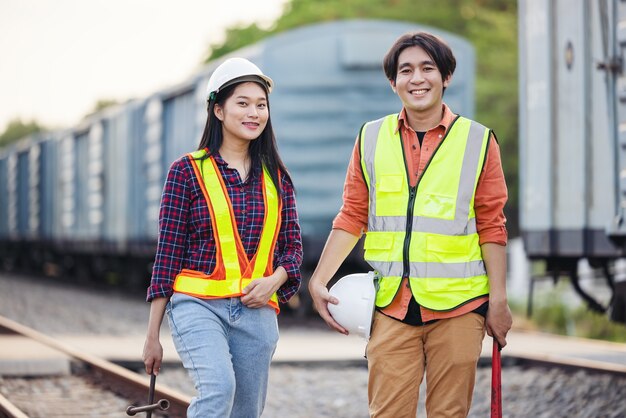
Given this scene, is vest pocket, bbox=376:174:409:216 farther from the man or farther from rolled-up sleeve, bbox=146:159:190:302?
rolled-up sleeve, bbox=146:159:190:302

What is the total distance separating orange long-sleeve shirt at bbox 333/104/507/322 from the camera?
12.1 ft

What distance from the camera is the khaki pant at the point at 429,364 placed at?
365 centimetres

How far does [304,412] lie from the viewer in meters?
7.73

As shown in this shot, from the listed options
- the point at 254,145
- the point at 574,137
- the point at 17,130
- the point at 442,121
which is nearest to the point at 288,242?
the point at 254,145

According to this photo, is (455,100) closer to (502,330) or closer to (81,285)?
(502,330)

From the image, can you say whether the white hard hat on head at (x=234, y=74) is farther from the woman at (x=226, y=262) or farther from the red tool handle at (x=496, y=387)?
the red tool handle at (x=496, y=387)

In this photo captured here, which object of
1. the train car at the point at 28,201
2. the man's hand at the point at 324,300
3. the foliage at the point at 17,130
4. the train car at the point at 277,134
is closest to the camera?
the man's hand at the point at 324,300

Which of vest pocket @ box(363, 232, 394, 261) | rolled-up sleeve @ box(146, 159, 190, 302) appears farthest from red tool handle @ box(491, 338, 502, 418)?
rolled-up sleeve @ box(146, 159, 190, 302)

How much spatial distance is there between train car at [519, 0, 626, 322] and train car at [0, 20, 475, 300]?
16.6 feet

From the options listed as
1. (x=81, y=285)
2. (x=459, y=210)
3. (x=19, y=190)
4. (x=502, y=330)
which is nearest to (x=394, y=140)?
(x=459, y=210)

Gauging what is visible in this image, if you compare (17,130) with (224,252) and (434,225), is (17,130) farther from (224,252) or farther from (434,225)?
(434,225)

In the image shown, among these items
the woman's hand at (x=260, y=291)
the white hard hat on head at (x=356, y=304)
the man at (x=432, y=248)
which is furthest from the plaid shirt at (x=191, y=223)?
the man at (x=432, y=248)

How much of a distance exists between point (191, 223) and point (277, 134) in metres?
10.4

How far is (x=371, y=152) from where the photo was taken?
384cm
